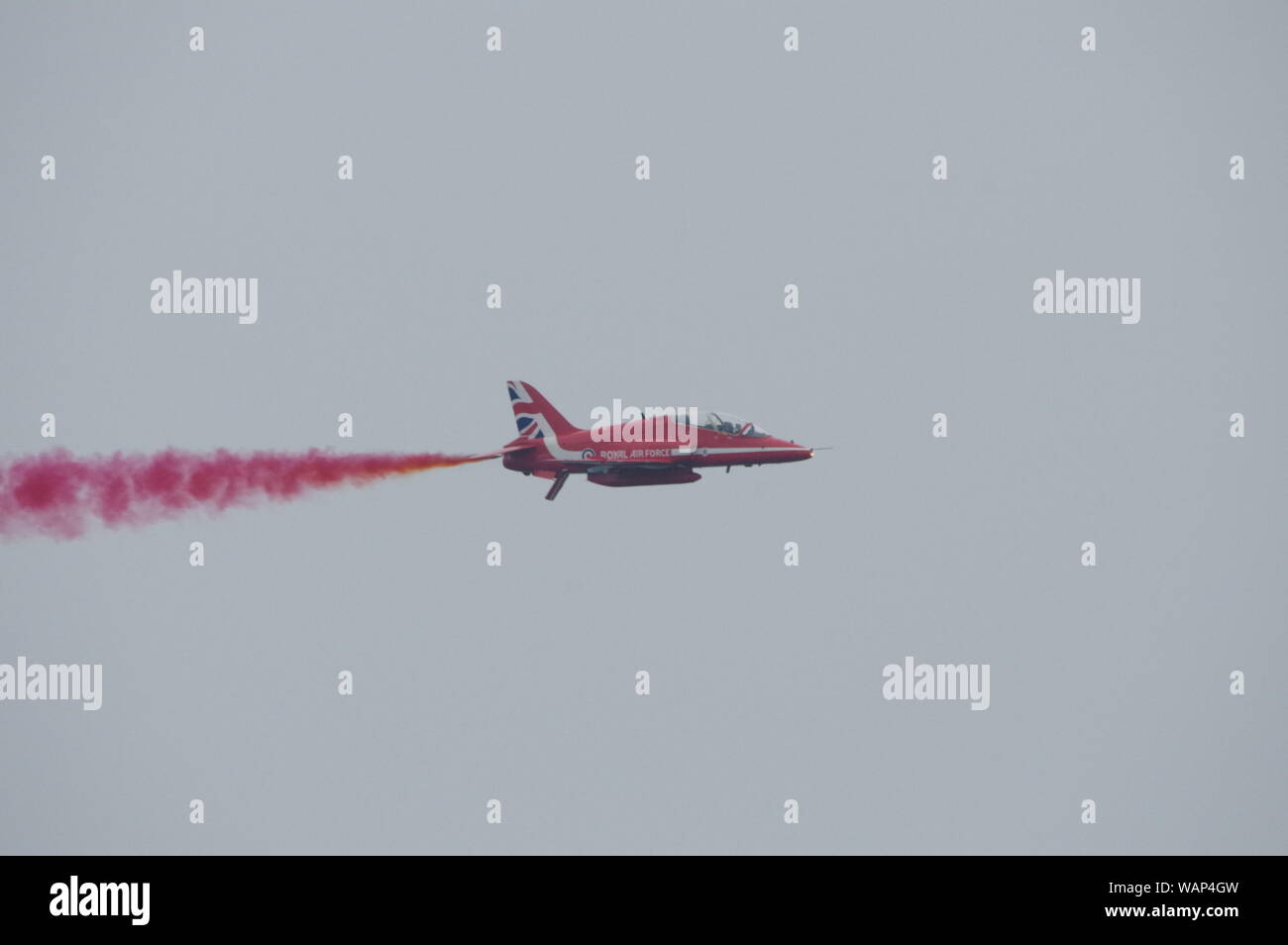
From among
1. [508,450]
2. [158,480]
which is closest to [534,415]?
[508,450]

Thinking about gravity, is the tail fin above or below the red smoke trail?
above

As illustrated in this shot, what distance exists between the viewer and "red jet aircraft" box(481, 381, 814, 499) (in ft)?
214

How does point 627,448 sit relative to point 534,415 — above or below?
below

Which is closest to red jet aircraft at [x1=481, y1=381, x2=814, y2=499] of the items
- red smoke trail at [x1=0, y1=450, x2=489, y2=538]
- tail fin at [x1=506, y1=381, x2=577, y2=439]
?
tail fin at [x1=506, y1=381, x2=577, y2=439]

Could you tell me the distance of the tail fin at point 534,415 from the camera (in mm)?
66000

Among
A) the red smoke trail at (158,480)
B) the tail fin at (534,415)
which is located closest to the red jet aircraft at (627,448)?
the tail fin at (534,415)

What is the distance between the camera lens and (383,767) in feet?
Answer: 279

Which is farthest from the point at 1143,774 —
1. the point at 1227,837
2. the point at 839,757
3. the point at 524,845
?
the point at 524,845

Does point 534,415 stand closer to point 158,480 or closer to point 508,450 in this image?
point 508,450

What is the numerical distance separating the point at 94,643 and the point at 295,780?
72403 millimetres

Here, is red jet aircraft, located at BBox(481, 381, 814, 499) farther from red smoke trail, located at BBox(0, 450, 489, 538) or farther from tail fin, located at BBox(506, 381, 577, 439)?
red smoke trail, located at BBox(0, 450, 489, 538)

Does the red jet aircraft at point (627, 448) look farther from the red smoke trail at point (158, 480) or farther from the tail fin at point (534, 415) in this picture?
the red smoke trail at point (158, 480)

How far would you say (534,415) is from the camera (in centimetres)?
6625

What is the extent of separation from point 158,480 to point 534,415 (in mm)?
12729
